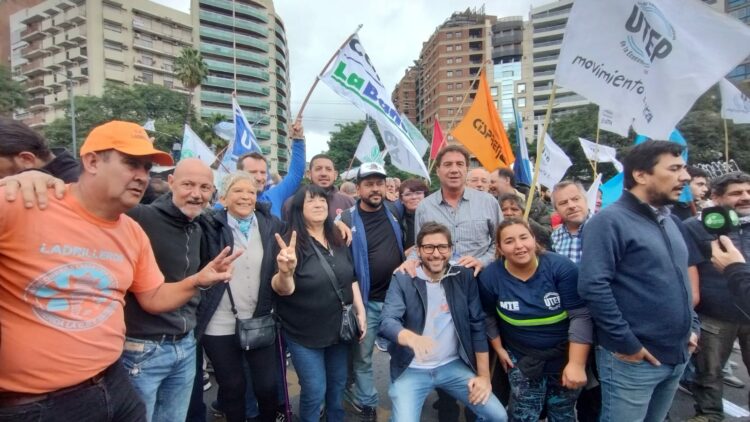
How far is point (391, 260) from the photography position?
145 inches

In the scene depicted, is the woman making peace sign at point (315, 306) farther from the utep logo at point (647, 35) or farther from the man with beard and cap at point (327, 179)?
the utep logo at point (647, 35)

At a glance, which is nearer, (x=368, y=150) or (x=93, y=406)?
(x=93, y=406)

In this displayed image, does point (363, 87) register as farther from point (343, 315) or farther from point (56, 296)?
point (56, 296)

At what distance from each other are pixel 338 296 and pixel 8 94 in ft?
144

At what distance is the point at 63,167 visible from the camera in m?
2.34


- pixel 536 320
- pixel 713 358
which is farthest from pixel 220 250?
pixel 713 358

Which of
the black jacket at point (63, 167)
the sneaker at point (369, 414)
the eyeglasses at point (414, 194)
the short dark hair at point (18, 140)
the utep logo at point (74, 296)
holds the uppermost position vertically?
the short dark hair at point (18, 140)

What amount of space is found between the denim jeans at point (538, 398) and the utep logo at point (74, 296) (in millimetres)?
2562

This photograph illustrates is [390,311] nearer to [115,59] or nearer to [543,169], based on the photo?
[543,169]

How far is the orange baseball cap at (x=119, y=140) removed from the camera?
1.76 metres

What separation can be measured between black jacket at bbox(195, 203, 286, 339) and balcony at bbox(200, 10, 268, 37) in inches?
2949

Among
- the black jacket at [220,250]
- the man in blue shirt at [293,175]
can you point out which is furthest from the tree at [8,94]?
the black jacket at [220,250]

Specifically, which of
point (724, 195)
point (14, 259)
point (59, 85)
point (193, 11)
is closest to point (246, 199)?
point (14, 259)

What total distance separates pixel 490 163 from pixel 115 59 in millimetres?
64399
